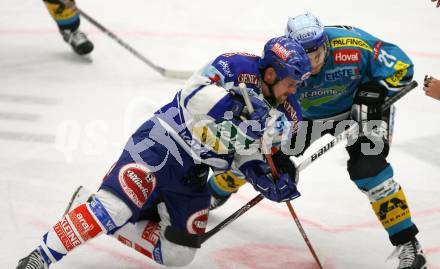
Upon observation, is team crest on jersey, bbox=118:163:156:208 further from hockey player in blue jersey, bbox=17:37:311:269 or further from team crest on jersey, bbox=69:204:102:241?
team crest on jersey, bbox=69:204:102:241

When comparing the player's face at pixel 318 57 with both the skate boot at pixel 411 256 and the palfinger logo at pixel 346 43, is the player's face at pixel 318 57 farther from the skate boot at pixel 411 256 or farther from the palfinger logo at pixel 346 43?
the skate boot at pixel 411 256

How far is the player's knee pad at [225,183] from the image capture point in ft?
13.6

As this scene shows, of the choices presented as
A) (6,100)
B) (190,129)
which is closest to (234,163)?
(190,129)

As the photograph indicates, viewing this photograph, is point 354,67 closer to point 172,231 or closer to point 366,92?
point 366,92

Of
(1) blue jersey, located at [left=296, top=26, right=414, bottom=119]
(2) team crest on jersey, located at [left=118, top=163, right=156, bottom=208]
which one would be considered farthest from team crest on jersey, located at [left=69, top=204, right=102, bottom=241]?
(1) blue jersey, located at [left=296, top=26, right=414, bottom=119]

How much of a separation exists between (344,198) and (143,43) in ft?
8.87

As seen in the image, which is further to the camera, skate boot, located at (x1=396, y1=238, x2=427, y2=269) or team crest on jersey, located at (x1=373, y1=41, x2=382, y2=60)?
team crest on jersey, located at (x1=373, y1=41, x2=382, y2=60)

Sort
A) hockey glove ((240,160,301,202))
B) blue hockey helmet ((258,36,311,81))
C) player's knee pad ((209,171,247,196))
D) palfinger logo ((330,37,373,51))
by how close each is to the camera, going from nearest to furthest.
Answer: blue hockey helmet ((258,36,311,81)) → hockey glove ((240,160,301,202)) → palfinger logo ((330,37,373,51)) → player's knee pad ((209,171,247,196))

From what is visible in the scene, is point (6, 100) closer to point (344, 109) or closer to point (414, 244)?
point (344, 109)

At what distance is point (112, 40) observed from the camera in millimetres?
6633

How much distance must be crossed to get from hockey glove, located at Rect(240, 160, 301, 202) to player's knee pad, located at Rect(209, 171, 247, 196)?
19.8 inches

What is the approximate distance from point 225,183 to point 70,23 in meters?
2.61

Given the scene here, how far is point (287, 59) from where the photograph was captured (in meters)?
3.24

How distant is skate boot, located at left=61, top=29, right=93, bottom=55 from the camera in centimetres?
624
